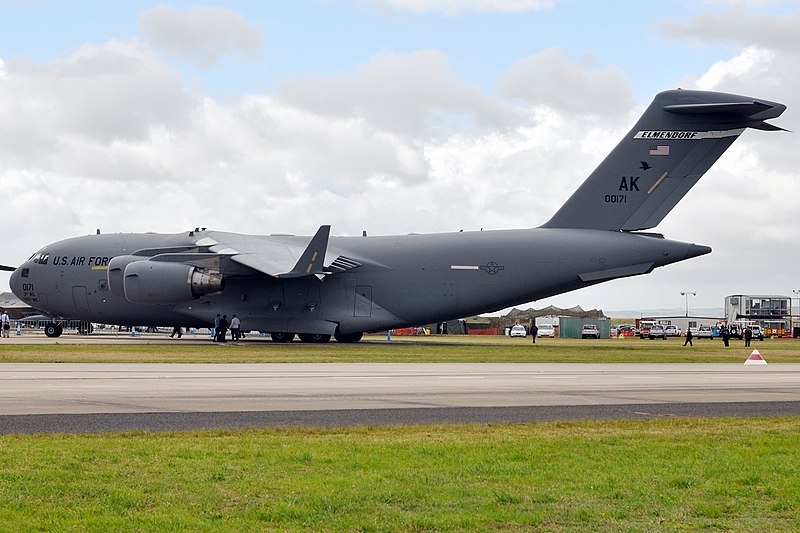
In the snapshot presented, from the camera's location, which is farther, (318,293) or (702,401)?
(318,293)

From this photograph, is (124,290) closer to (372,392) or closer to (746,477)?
(372,392)

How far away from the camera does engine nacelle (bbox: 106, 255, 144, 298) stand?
43312mm

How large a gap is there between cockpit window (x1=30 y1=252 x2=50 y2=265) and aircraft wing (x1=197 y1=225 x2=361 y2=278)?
27.0ft

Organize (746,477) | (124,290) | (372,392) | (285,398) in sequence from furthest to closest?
(124,290)
(372,392)
(285,398)
(746,477)

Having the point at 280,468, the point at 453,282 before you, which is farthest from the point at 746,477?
the point at 453,282

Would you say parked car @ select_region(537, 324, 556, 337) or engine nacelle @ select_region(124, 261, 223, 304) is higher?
engine nacelle @ select_region(124, 261, 223, 304)

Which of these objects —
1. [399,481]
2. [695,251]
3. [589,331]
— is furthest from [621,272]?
[589,331]

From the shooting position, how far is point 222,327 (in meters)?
44.2

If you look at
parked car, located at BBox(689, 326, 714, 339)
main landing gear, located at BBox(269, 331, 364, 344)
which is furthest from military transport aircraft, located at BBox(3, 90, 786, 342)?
parked car, located at BBox(689, 326, 714, 339)

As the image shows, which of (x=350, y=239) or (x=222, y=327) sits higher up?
(x=350, y=239)

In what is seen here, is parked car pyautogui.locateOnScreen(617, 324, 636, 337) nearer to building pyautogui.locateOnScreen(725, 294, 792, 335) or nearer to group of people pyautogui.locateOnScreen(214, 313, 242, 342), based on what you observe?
building pyautogui.locateOnScreen(725, 294, 792, 335)

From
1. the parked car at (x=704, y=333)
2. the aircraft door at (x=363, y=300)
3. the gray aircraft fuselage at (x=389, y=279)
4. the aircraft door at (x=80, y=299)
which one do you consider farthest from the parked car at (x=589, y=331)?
the aircraft door at (x=80, y=299)

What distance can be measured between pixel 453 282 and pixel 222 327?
10.7 meters

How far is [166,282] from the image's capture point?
1644 inches
